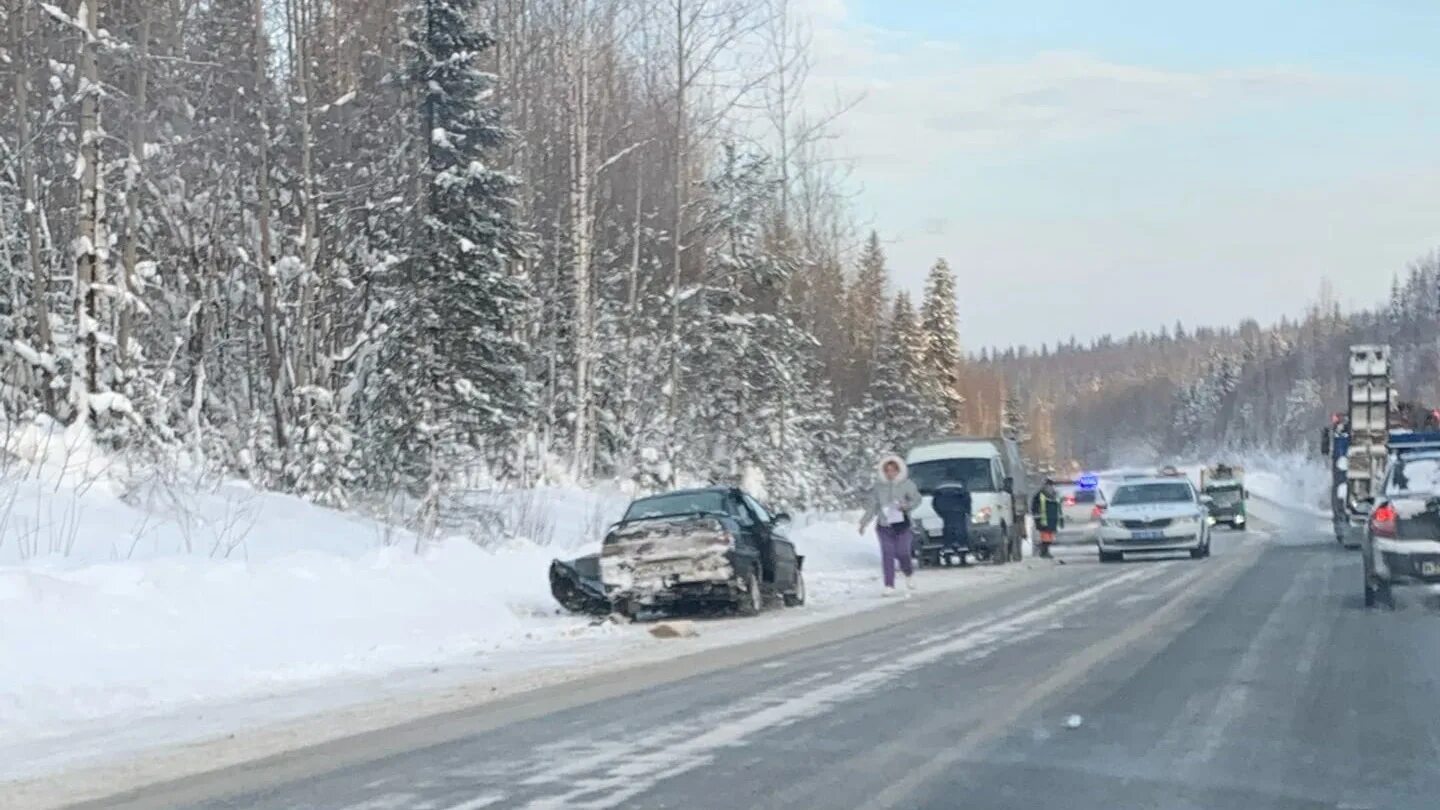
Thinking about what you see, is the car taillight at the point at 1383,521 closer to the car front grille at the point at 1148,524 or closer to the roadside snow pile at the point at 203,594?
the roadside snow pile at the point at 203,594

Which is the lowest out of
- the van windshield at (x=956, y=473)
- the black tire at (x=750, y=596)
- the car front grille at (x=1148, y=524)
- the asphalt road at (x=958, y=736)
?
the asphalt road at (x=958, y=736)

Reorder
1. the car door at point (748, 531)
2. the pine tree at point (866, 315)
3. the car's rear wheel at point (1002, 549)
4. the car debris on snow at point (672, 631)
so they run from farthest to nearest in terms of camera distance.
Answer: the pine tree at point (866, 315) < the car's rear wheel at point (1002, 549) < the car door at point (748, 531) < the car debris on snow at point (672, 631)

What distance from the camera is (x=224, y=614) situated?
15.7 metres

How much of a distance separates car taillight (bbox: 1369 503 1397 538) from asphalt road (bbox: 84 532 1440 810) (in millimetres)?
2178

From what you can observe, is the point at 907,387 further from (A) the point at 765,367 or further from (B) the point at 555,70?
(B) the point at 555,70

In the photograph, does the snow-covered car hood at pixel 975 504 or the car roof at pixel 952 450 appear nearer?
the snow-covered car hood at pixel 975 504

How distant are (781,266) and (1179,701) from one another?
153 ft

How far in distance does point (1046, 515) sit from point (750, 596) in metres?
20.0

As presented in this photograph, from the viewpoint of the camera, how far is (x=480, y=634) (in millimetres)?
18422

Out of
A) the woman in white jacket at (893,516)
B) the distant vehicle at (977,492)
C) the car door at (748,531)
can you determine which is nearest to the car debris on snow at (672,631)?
the car door at (748,531)

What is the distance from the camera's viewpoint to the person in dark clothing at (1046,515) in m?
39.4

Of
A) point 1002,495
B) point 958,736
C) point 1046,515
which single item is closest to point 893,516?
point 1002,495

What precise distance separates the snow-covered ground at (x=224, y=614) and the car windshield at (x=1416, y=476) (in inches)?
256

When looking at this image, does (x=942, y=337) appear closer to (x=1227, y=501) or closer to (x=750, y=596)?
(x=1227, y=501)
